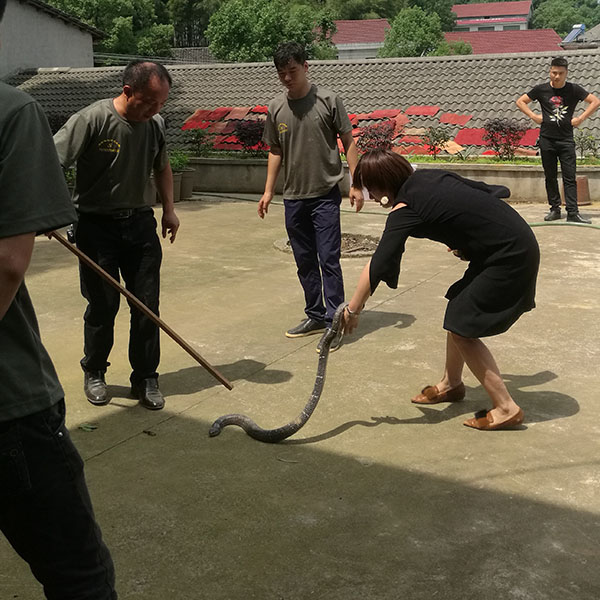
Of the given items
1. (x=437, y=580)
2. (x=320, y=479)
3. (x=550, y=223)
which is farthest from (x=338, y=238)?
(x=550, y=223)

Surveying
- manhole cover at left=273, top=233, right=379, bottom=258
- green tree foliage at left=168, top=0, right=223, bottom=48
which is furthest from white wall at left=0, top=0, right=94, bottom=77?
green tree foliage at left=168, top=0, right=223, bottom=48

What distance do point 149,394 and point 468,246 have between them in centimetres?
185

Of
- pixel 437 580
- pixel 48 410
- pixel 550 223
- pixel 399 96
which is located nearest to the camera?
pixel 48 410

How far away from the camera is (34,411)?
171 centimetres

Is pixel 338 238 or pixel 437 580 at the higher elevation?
pixel 338 238

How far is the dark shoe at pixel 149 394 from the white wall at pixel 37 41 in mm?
17156

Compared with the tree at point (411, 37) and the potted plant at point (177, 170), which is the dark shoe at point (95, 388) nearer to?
the potted plant at point (177, 170)

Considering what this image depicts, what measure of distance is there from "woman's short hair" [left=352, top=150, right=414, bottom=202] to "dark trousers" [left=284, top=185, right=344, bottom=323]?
5.79 ft

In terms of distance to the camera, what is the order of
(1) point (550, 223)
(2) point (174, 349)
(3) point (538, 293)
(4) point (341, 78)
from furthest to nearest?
1. (4) point (341, 78)
2. (1) point (550, 223)
3. (3) point (538, 293)
4. (2) point (174, 349)

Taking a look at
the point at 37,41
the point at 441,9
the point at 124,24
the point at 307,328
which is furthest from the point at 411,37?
the point at 307,328

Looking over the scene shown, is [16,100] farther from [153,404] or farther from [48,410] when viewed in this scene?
[153,404]

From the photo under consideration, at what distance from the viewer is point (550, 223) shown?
9.70 m

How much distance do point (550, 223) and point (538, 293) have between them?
3333 mm

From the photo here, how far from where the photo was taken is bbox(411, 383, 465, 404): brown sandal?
4340 millimetres
